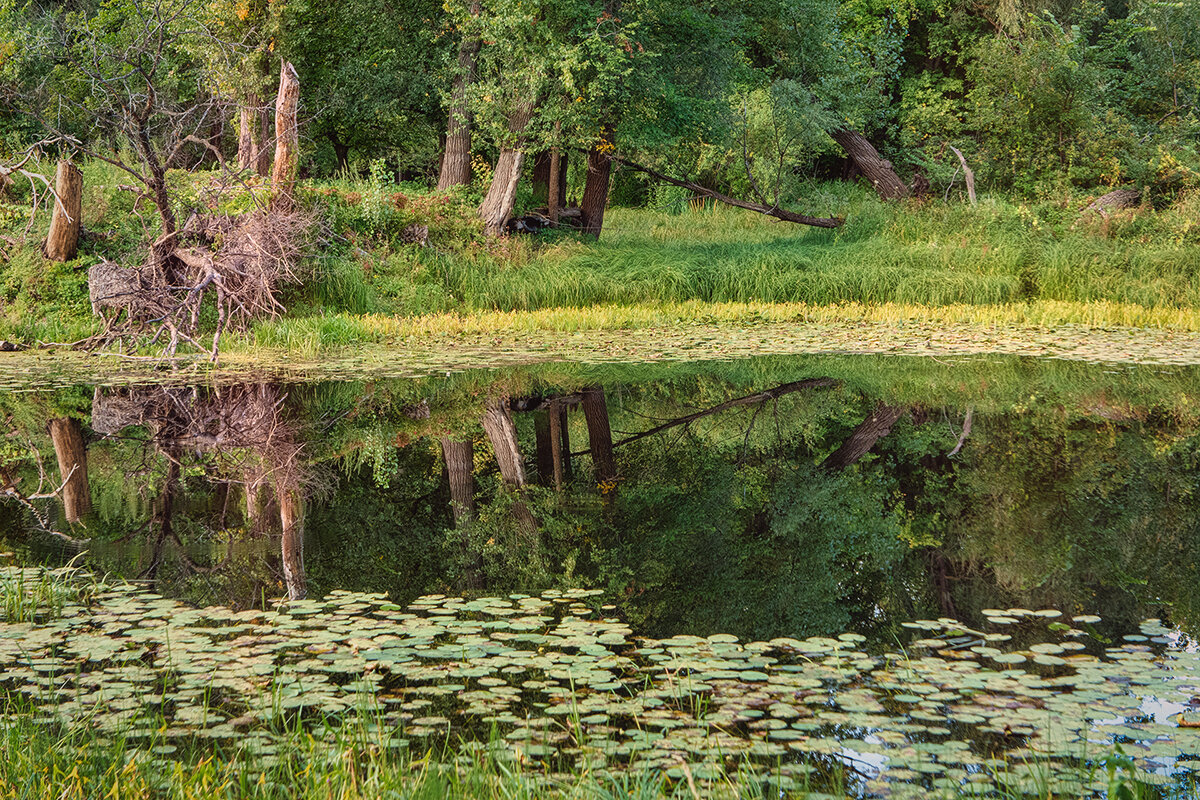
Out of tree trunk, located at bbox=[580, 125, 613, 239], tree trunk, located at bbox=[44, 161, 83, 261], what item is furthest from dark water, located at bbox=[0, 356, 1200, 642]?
tree trunk, located at bbox=[580, 125, 613, 239]

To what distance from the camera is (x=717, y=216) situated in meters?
23.8

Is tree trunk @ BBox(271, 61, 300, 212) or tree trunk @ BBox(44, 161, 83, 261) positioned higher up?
tree trunk @ BBox(271, 61, 300, 212)

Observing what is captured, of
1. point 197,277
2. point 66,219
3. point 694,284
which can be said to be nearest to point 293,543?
point 197,277

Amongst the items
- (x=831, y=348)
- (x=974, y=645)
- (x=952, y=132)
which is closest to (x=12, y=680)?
(x=974, y=645)

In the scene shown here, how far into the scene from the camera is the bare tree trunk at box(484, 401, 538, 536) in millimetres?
6563

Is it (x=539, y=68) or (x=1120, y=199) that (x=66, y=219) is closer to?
(x=539, y=68)

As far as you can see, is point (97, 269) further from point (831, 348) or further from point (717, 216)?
point (717, 216)

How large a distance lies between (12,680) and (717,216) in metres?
20.9

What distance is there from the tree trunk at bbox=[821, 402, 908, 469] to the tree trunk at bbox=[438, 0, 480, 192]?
1059 cm

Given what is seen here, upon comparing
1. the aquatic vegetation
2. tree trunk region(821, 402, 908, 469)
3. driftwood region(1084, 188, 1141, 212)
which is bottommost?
the aquatic vegetation

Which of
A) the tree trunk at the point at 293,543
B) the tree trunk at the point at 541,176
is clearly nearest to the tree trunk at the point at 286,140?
the tree trunk at the point at 293,543

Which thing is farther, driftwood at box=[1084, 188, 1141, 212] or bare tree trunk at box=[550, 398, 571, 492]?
driftwood at box=[1084, 188, 1141, 212]

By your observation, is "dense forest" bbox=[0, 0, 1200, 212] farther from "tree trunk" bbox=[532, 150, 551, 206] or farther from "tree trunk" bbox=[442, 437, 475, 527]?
"tree trunk" bbox=[442, 437, 475, 527]

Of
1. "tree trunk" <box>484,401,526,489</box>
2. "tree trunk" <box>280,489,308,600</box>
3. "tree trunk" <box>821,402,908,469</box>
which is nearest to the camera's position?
"tree trunk" <box>280,489,308,600</box>
